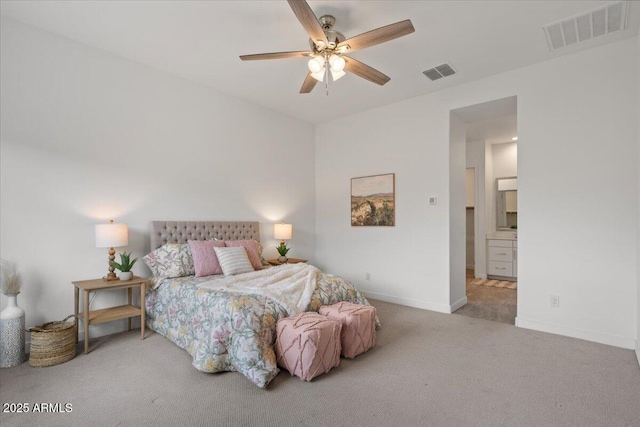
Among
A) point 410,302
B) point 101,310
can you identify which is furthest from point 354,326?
point 101,310

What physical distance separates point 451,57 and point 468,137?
3.49 m

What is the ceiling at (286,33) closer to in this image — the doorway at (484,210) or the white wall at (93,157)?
the white wall at (93,157)

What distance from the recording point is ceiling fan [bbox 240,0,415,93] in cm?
235

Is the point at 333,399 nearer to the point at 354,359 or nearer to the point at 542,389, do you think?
the point at 354,359

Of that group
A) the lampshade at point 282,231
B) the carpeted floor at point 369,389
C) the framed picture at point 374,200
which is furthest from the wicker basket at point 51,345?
the framed picture at point 374,200

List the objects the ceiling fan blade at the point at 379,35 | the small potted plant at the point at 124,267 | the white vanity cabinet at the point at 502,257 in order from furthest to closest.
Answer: the white vanity cabinet at the point at 502,257 → the small potted plant at the point at 124,267 → the ceiling fan blade at the point at 379,35

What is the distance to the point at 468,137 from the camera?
6.67m

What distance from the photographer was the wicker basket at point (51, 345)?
2709 millimetres

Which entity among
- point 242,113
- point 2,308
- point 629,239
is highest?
point 242,113

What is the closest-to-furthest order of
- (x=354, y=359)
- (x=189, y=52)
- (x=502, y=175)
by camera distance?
1. (x=354, y=359)
2. (x=189, y=52)
3. (x=502, y=175)

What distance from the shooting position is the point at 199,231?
14.2 feet

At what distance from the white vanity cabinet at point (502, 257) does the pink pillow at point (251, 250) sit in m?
5.00

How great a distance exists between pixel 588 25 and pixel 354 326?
3480 millimetres

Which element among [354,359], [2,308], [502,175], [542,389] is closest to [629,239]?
[542,389]
